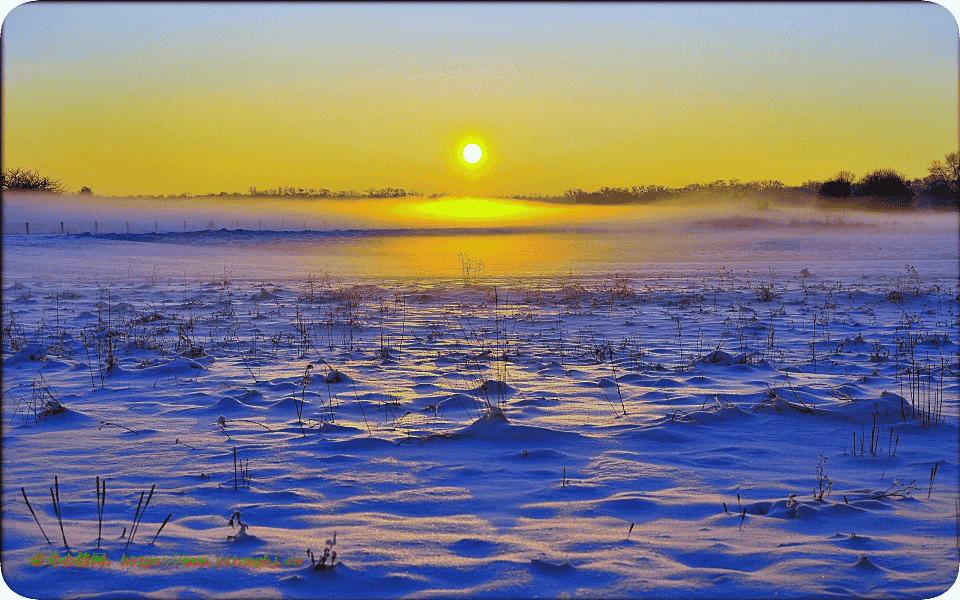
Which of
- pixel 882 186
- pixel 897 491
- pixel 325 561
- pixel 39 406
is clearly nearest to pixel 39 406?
pixel 39 406

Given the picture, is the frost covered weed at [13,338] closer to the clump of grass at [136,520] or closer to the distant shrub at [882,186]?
the clump of grass at [136,520]

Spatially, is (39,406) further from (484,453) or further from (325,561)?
(325,561)

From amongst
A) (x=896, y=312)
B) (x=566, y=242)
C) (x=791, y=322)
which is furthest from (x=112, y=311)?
(x=566, y=242)

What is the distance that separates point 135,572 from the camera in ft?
10.5

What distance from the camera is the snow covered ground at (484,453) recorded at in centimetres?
326

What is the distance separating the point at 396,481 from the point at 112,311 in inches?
454

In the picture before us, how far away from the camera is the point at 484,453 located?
5.09 metres

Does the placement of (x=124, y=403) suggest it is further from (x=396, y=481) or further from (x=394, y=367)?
(x=396, y=481)

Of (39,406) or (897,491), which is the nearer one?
(897,491)

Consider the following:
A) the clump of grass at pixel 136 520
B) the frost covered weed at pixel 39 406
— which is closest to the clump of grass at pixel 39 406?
the frost covered weed at pixel 39 406

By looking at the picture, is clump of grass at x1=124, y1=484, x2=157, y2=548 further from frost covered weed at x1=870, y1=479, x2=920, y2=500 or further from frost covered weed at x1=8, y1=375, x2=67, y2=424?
frost covered weed at x1=870, y1=479, x2=920, y2=500

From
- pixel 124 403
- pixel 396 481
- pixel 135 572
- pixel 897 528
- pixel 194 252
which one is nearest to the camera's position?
pixel 135 572

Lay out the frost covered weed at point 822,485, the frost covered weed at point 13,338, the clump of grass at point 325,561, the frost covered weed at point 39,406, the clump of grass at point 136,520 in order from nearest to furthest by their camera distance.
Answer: the clump of grass at point 325,561, the clump of grass at point 136,520, the frost covered weed at point 822,485, the frost covered weed at point 39,406, the frost covered weed at point 13,338

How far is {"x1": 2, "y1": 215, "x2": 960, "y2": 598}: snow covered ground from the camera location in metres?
3.26
